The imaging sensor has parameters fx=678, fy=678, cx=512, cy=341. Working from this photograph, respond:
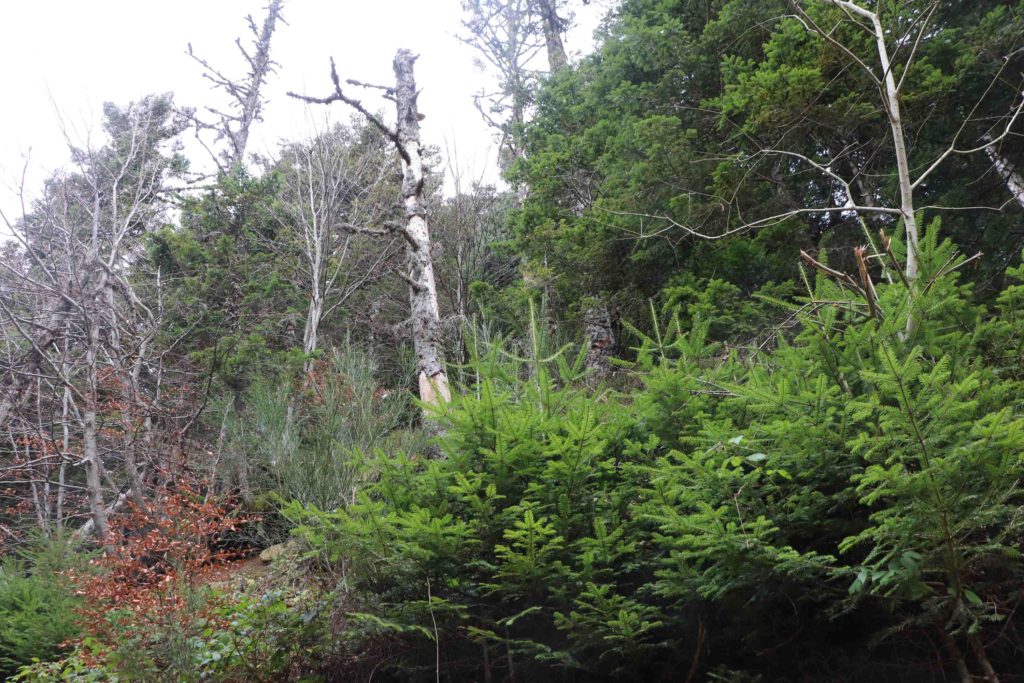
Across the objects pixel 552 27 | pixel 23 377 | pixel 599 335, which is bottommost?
pixel 599 335

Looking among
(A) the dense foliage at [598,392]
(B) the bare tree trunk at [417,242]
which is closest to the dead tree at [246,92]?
(A) the dense foliage at [598,392]

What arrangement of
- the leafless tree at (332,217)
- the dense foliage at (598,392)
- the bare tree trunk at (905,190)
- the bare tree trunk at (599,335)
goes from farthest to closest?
the leafless tree at (332,217)
the bare tree trunk at (599,335)
the bare tree trunk at (905,190)
the dense foliage at (598,392)

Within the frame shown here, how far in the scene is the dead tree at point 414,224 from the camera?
291 inches

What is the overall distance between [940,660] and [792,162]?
22.4ft

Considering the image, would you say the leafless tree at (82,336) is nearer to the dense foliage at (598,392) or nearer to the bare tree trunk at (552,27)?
the dense foliage at (598,392)

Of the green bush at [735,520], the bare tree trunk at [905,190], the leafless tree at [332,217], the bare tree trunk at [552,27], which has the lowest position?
the green bush at [735,520]

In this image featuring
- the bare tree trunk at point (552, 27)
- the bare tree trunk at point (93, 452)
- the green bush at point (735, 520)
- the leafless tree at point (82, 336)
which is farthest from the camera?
the bare tree trunk at point (552, 27)

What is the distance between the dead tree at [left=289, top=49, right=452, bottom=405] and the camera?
7402 mm

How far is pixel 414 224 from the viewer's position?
8.19 meters

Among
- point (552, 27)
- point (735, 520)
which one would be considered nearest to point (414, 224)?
point (735, 520)

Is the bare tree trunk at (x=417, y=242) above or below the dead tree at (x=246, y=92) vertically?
below

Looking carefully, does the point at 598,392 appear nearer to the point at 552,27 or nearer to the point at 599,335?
the point at 599,335

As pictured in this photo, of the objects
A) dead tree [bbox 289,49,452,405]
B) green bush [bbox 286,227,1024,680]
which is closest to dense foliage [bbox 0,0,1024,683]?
green bush [bbox 286,227,1024,680]

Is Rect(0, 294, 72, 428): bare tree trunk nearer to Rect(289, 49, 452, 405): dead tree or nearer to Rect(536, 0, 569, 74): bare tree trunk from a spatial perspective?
Rect(289, 49, 452, 405): dead tree
